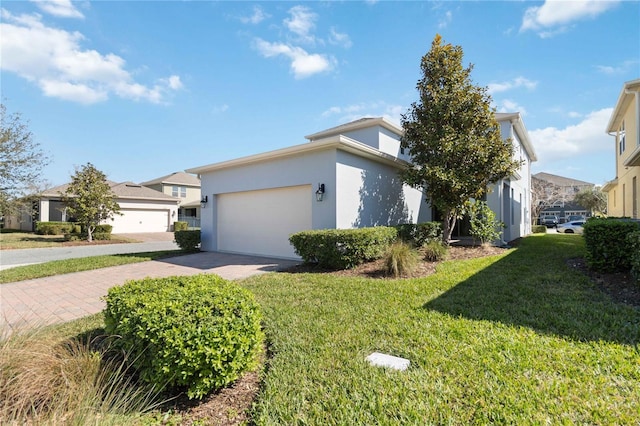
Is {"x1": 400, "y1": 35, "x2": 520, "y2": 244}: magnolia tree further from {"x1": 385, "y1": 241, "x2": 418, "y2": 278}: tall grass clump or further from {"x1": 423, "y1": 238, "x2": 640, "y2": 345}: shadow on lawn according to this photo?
{"x1": 423, "y1": 238, "x2": 640, "y2": 345}: shadow on lawn

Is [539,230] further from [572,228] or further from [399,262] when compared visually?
[399,262]

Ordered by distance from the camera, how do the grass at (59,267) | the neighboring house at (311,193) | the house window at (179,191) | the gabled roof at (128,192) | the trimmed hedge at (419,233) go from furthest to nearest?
the house window at (179,191), the gabled roof at (128,192), the trimmed hedge at (419,233), the neighboring house at (311,193), the grass at (59,267)

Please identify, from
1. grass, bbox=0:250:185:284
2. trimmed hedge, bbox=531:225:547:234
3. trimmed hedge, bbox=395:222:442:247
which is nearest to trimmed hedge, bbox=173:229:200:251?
grass, bbox=0:250:185:284

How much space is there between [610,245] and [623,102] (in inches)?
472

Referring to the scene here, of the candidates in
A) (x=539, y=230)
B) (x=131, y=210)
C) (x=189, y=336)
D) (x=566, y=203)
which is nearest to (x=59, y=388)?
(x=189, y=336)

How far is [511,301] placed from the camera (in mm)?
4773

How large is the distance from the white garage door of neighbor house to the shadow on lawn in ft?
18.6

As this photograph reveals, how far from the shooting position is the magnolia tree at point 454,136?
9.46 meters

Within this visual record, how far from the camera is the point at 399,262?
6781mm

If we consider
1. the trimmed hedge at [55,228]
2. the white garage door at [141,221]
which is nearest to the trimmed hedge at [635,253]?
the white garage door at [141,221]

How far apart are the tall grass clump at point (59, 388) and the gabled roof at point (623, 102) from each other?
1703 cm

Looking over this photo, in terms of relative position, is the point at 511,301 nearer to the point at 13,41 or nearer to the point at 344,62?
the point at 344,62

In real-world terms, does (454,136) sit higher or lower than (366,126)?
lower

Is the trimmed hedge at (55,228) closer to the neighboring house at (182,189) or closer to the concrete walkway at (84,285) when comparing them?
the neighboring house at (182,189)
